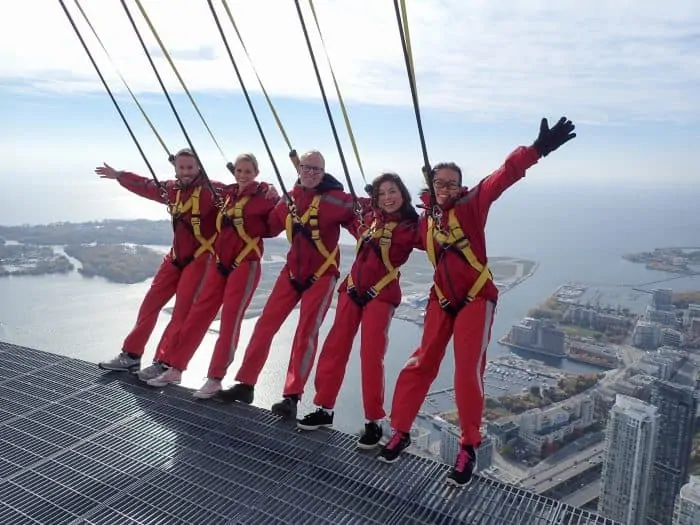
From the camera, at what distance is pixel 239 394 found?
333cm

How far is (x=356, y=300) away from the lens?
2977mm

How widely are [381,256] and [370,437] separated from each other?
3.06 ft

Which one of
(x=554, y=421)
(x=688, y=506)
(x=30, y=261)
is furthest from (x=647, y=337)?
(x=30, y=261)

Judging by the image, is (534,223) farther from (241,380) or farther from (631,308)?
(241,380)

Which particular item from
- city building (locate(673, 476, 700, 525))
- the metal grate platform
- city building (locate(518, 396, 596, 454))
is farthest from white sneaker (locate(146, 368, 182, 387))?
city building (locate(518, 396, 596, 454))

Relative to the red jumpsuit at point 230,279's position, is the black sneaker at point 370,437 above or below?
below

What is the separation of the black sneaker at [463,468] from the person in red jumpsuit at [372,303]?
0.47 m

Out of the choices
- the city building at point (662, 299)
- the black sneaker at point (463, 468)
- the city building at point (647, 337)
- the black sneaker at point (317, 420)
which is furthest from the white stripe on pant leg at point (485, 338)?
the city building at point (662, 299)

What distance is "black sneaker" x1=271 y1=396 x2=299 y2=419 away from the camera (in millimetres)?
3137

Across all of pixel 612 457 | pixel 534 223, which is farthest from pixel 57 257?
pixel 534 223

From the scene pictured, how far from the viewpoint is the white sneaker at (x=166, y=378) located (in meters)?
3.55

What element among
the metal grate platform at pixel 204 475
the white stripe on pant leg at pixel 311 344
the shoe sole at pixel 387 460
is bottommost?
the metal grate platform at pixel 204 475

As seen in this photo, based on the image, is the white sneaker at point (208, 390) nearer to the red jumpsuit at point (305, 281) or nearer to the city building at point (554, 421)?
the red jumpsuit at point (305, 281)

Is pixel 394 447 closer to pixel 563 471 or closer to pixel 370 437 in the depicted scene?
pixel 370 437
